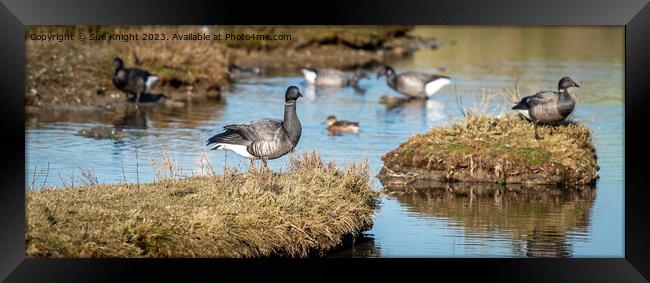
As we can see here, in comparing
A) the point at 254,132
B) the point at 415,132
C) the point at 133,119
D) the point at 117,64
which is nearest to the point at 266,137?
the point at 254,132

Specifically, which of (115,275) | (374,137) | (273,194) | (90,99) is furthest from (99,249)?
A: (90,99)

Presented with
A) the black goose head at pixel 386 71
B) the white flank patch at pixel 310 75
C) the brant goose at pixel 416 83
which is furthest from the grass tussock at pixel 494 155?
the white flank patch at pixel 310 75

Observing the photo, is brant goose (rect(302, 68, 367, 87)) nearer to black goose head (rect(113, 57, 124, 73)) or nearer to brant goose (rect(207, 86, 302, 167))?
black goose head (rect(113, 57, 124, 73))

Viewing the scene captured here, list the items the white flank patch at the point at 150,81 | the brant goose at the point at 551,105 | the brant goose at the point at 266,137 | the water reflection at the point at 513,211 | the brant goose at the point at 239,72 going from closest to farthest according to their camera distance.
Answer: the water reflection at the point at 513,211
the brant goose at the point at 266,137
the brant goose at the point at 551,105
the white flank patch at the point at 150,81
the brant goose at the point at 239,72

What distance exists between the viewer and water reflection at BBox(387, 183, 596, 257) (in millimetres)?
13828

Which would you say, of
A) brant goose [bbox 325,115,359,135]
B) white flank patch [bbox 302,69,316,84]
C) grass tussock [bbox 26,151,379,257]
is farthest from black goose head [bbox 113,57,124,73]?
grass tussock [bbox 26,151,379,257]

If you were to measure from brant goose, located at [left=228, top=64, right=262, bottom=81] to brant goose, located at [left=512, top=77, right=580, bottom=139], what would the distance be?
13.4m

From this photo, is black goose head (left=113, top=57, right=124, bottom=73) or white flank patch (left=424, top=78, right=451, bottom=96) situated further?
white flank patch (left=424, top=78, right=451, bottom=96)

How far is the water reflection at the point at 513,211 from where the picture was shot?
45.4 ft

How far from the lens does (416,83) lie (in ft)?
88.7
